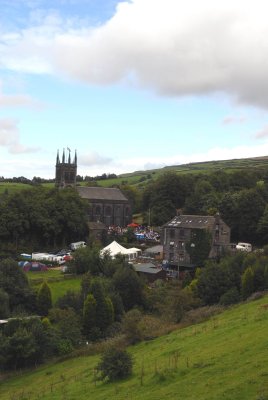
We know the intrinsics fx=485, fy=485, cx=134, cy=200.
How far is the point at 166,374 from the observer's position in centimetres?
2039

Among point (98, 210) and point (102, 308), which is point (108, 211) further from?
point (102, 308)

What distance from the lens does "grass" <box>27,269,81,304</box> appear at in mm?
49150

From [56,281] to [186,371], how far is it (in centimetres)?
3437

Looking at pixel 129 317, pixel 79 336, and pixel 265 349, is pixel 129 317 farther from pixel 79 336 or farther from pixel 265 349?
pixel 265 349

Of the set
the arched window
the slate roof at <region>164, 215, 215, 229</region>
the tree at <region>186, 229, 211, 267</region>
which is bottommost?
the tree at <region>186, 229, 211, 267</region>

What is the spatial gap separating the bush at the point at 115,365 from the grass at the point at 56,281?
81.3ft

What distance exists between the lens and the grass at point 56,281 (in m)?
49.2

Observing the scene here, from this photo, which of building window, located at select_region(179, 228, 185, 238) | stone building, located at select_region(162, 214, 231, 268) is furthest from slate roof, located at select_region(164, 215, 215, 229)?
building window, located at select_region(179, 228, 185, 238)

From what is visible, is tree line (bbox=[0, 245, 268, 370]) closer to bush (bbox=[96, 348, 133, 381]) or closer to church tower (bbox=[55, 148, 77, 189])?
bush (bbox=[96, 348, 133, 381])

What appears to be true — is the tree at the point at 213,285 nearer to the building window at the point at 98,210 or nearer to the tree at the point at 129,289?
the tree at the point at 129,289

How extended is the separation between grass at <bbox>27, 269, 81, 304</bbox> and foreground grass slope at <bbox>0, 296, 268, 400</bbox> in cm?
1795

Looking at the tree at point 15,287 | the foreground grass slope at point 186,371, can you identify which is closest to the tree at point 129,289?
the tree at point 15,287

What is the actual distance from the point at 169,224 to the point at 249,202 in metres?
17.8

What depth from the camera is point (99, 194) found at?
104750mm
